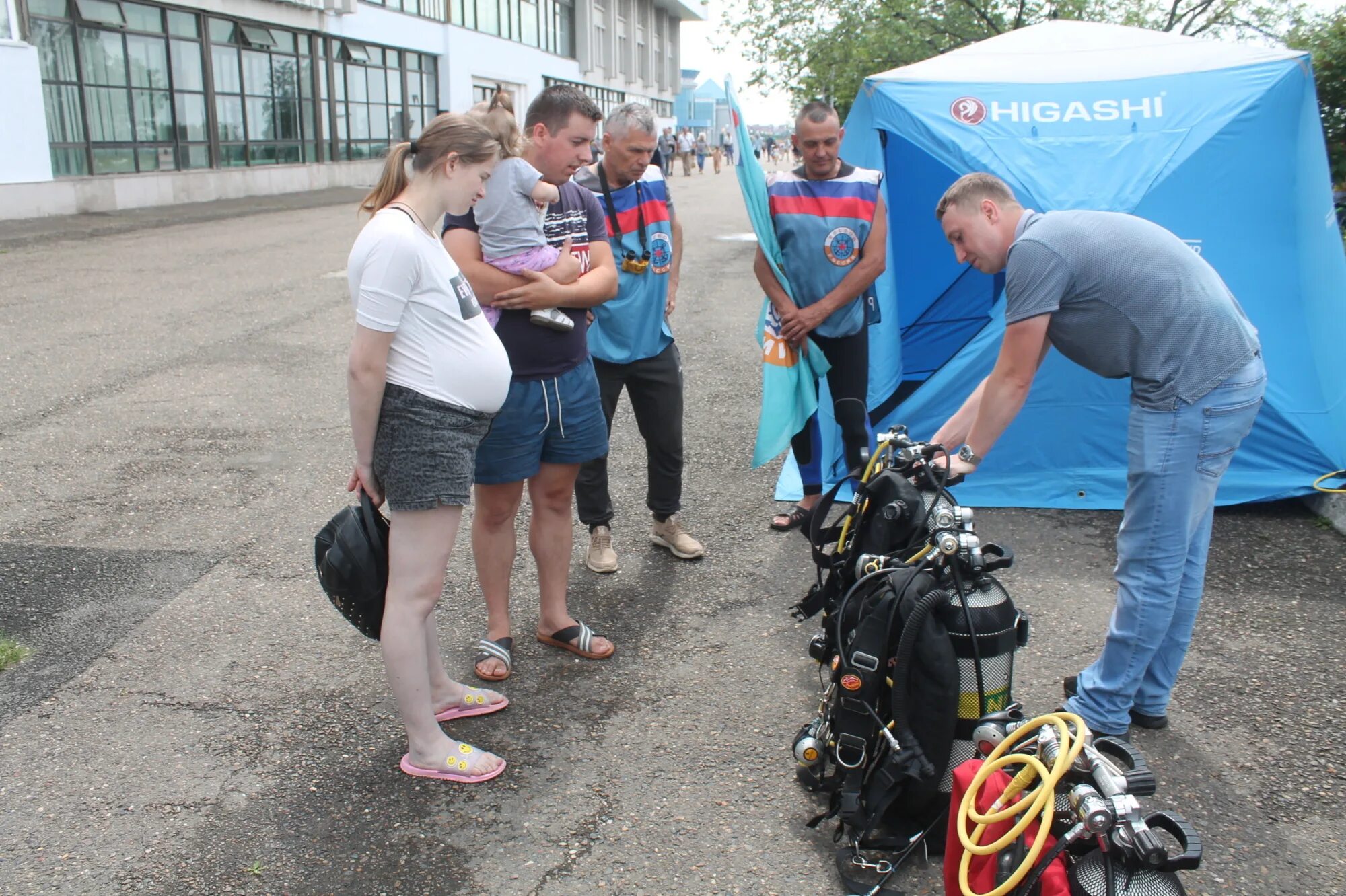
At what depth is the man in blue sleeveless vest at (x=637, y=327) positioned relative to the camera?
13.6 feet

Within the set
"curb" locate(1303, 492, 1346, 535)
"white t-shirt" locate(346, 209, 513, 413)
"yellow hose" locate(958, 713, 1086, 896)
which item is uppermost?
"white t-shirt" locate(346, 209, 513, 413)

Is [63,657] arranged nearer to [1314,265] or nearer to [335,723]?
[335,723]

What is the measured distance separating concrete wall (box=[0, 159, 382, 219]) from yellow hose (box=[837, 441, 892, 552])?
17.8 meters

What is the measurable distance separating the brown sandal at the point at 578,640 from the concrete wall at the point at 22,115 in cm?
1707

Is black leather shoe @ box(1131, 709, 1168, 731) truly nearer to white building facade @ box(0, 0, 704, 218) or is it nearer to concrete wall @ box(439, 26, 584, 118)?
white building facade @ box(0, 0, 704, 218)

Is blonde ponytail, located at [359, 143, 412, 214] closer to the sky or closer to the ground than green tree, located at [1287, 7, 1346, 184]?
closer to the ground

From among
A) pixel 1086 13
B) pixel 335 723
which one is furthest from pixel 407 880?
pixel 1086 13

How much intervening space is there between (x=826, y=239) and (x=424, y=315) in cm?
244

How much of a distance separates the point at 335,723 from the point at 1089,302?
100 inches

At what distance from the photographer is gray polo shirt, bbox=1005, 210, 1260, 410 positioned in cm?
297

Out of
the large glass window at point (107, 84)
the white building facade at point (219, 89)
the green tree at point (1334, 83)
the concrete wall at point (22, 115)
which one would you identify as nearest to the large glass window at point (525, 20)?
the white building facade at point (219, 89)

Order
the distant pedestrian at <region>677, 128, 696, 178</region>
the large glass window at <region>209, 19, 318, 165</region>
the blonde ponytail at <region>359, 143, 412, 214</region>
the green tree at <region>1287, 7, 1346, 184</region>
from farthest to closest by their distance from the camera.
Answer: the distant pedestrian at <region>677, 128, 696, 178</region>
the large glass window at <region>209, 19, 318, 165</region>
the green tree at <region>1287, 7, 1346, 184</region>
the blonde ponytail at <region>359, 143, 412, 214</region>

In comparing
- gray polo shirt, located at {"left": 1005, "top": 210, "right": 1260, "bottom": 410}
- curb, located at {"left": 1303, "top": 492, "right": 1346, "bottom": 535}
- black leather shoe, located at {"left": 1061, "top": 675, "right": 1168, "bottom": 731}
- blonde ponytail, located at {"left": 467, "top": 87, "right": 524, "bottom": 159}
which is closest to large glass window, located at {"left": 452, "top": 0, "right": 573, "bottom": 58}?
blonde ponytail, located at {"left": 467, "top": 87, "right": 524, "bottom": 159}

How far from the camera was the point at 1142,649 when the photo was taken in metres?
3.12
